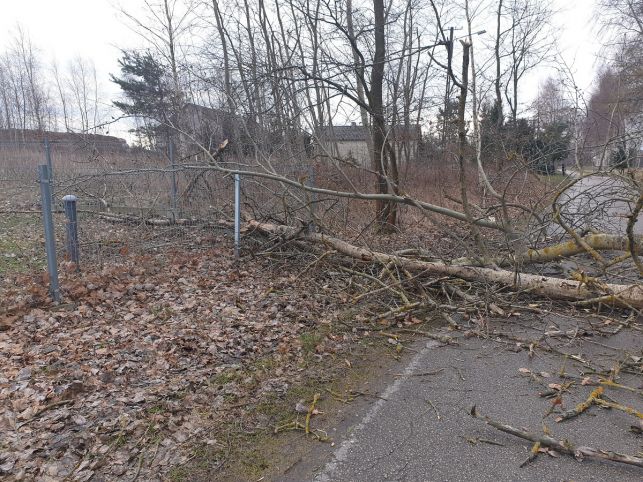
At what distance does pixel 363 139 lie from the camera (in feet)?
55.4

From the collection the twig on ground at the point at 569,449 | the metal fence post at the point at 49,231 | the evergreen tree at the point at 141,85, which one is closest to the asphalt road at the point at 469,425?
the twig on ground at the point at 569,449

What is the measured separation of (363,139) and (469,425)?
14801 mm

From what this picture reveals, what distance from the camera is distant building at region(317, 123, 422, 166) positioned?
12.5 m

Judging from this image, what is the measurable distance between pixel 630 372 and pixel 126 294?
17.3ft

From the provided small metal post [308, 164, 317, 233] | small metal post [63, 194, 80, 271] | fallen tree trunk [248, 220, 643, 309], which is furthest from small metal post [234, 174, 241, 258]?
small metal post [63, 194, 80, 271]

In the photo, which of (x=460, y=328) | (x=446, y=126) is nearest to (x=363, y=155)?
(x=446, y=126)

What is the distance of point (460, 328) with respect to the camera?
490cm

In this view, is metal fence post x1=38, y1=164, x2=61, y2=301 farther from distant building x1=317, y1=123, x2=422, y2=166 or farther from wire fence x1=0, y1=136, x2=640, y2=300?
distant building x1=317, y1=123, x2=422, y2=166

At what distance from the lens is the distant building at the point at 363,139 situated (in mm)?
12516

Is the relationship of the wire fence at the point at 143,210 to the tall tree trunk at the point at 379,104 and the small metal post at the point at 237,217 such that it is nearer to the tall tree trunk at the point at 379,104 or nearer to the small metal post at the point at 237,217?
the small metal post at the point at 237,217

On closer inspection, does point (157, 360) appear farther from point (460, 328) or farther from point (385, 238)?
point (385, 238)

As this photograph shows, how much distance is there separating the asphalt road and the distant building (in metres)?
6.50

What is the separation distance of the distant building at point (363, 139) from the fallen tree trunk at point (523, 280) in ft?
A: 13.3

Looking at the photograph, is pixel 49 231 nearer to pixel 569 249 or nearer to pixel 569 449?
pixel 569 449
